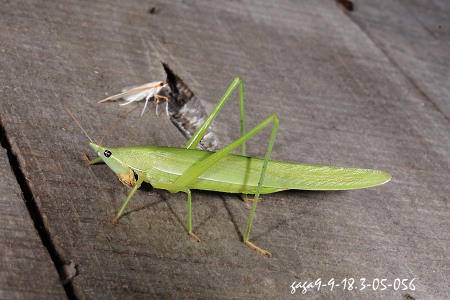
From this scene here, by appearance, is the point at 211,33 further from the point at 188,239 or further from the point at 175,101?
the point at 188,239

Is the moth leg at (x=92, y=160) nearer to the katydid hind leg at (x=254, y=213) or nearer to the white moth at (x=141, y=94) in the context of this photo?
the white moth at (x=141, y=94)

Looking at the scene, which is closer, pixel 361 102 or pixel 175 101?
pixel 175 101

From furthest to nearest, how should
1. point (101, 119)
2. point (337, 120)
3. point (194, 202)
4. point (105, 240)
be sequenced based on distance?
point (337, 120) → point (101, 119) → point (194, 202) → point (105, 240)

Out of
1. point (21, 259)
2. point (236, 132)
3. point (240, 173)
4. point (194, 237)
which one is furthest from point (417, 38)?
point (21, 259)

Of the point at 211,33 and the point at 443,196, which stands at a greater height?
the point at 211,33

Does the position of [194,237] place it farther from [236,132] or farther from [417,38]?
[417,38]

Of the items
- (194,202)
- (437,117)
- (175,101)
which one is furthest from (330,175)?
(437,117)
